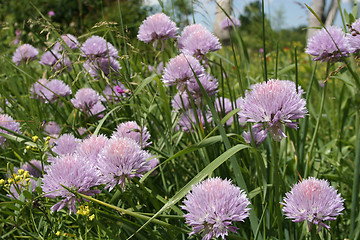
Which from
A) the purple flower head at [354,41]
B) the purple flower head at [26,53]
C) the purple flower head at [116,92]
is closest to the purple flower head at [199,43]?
the purple flower head at [116,92]

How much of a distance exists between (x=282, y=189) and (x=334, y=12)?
4.79 ft

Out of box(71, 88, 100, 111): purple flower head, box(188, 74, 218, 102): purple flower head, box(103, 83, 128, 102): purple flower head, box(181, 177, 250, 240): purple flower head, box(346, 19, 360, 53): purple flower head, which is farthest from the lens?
box(71, 88, 100, 111): purple flower head

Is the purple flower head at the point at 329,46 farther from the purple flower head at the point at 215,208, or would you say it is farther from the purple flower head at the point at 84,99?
the purple flower head at the point at 84,99

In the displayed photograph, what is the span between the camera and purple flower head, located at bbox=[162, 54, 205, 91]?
1299 millimetres

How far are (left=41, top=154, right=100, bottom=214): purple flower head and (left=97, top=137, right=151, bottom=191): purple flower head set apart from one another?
0.03 metres

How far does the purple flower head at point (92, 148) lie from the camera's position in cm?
104

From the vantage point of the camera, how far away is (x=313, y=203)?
893mm

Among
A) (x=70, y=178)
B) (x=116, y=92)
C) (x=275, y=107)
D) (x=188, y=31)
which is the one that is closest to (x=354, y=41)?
(x=275, y=107)

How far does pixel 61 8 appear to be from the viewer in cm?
783

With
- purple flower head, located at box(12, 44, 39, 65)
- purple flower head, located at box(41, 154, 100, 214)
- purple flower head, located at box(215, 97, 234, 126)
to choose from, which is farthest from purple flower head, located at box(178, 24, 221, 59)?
purple flower head, located at box(12, 44, 39, 65)

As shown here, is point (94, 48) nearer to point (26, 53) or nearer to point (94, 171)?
point (94, 171)

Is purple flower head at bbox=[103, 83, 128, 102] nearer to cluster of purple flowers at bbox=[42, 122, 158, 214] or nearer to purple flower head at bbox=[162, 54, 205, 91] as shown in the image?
purple flower head at bbox=[162, 54, 205, 91]

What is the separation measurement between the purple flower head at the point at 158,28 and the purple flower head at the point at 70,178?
0.73m

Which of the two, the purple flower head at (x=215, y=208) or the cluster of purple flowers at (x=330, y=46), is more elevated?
the cluster of purple flowers at (x=330, y=46)
